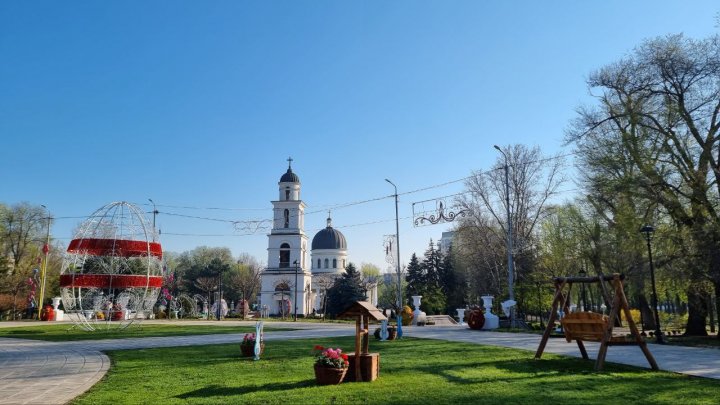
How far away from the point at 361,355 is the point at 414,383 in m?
1.20

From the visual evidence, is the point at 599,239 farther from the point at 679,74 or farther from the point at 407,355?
the point at 407,355

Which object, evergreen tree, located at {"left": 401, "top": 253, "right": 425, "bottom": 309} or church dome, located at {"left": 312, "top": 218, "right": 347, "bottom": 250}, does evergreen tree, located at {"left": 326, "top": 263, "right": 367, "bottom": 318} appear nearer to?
evergreen tree, located at {"left": 401, "top": 253, "right": 425, "bottom": 309}

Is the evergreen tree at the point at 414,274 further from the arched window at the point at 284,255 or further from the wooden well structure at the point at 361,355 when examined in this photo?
the wooden well structure at the point at 361,355

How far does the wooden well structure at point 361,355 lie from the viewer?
934cm

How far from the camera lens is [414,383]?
8852 millimetres

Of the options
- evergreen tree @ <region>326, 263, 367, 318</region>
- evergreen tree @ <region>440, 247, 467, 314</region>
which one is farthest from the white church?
evergreen tree @ <region>440, 247, 467, 314</region>

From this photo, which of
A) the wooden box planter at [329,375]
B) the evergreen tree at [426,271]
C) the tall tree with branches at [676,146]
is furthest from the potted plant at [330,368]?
the evergreen tree at [426,271]

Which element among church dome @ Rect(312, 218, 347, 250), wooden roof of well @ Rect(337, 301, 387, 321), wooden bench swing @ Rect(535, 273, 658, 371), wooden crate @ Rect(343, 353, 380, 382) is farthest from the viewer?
church dome @ Rect(312, 218, 347, 250)

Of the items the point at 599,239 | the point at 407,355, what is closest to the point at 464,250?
the point at 599,239

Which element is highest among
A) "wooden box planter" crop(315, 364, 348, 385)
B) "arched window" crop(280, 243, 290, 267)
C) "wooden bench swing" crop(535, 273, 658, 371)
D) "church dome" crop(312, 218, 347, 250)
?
"church dome" crop(312, 218, 347, 250)

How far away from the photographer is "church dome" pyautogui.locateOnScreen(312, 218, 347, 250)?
8181 cm

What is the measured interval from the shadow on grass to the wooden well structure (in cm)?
85

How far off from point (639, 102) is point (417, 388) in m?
19.6

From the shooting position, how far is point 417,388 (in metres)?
8.34
